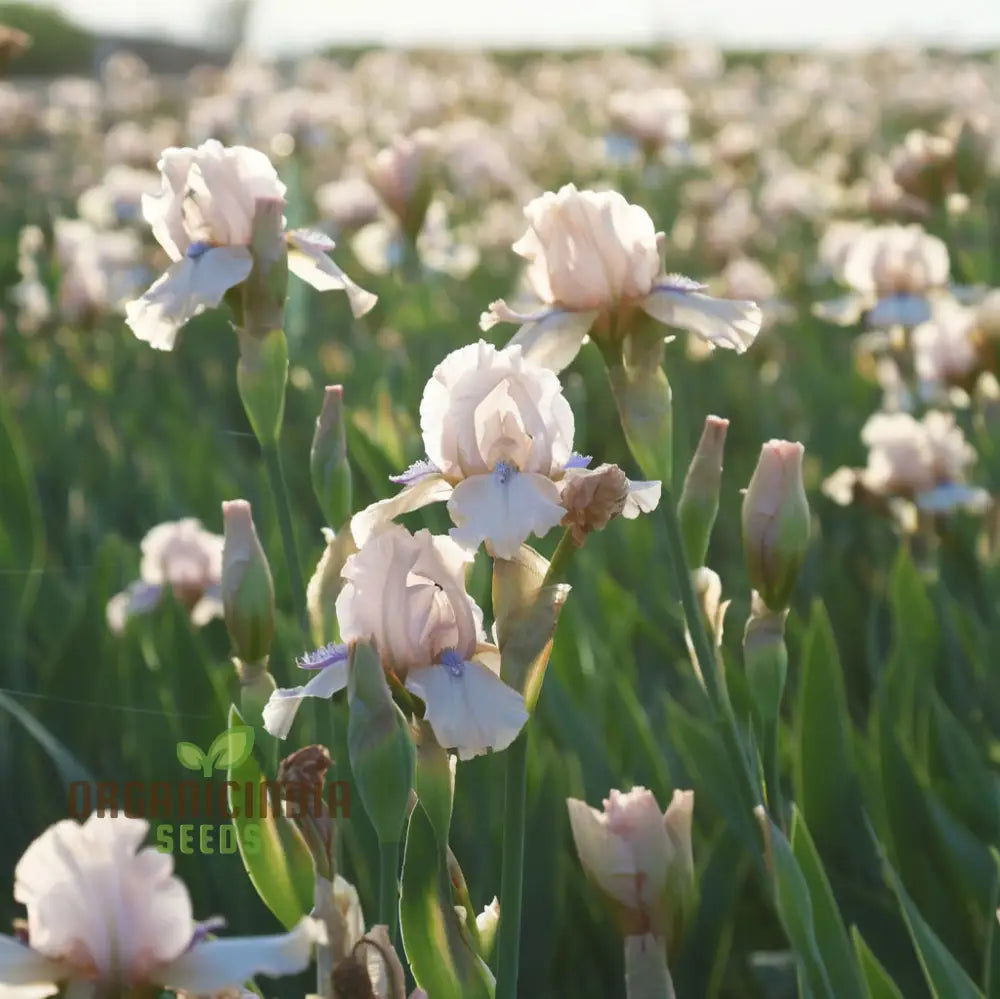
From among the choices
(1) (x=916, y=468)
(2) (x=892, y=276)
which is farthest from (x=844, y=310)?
(1) (x=916, y=468)

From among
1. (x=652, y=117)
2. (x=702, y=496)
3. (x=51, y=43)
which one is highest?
(x=51, y=43)

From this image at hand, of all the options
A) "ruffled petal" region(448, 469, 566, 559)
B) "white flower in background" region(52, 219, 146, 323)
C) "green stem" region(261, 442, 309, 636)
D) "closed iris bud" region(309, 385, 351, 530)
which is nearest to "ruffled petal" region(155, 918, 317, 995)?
"ruffled petal" region(448, 469, 566, 559)

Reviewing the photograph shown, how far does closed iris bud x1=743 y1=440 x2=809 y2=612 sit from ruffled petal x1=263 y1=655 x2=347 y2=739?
0.39 meters

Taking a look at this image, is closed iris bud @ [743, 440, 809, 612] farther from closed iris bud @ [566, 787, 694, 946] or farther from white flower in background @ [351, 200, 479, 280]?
white flower in background @ [351, 200, 479, 280]

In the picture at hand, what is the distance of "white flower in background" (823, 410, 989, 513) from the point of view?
226 centimetres

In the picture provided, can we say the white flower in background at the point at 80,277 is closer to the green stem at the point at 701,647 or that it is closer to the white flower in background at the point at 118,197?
the white flower in background at the point at 118,197

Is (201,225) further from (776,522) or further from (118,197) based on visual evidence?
(118,197)

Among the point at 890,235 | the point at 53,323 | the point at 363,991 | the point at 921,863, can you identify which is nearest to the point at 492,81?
the point at 53,323

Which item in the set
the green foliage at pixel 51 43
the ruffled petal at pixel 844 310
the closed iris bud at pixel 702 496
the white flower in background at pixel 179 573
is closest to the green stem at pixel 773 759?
the closed iris bud at pixel 702 496

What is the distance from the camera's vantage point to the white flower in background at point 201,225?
110 centimetres

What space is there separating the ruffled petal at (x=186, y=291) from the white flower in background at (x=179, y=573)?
0.85 m

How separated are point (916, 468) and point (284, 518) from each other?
1443 mm

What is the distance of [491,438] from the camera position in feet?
3.03

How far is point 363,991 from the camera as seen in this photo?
2.47ft
